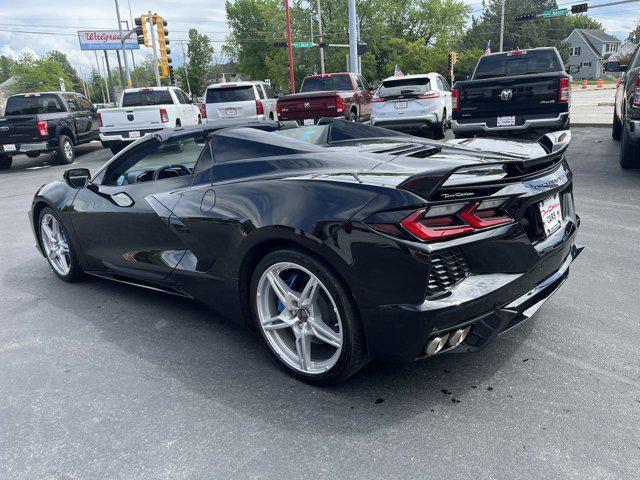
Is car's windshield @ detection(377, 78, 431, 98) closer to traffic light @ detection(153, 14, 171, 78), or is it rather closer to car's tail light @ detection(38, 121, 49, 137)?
car's tail light @ detection(38, 121, 49, 137)

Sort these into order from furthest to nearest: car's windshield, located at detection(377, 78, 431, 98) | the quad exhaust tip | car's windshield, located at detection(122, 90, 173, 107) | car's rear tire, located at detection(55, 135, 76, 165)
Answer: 1. car's windshield, located at detection(122, 90, 173, 107)
2. car's rear tire, located at detection(55, 135, 76, 165)
3. car's windshield, located at detection(377, 78, 431, 98)
4. the quad exhaust tip

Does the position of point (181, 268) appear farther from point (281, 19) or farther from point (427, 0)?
point (281, 19)

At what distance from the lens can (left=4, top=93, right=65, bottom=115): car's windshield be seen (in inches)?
606

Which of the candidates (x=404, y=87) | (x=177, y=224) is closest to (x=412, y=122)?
(x=404, y=87)

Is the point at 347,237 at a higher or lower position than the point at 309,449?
higher

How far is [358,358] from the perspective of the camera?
2.68 metres

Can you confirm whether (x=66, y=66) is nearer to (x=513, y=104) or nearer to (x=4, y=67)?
(x=4, y=67)

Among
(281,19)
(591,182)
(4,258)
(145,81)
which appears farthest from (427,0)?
(145,81)

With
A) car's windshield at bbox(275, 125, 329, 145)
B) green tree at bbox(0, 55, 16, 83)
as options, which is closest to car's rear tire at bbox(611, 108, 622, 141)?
car's windshield at bbox(275, 125, 329, 145)

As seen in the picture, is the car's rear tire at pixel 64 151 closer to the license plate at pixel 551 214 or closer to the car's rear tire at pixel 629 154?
the car's rear tire at pixel 629 154

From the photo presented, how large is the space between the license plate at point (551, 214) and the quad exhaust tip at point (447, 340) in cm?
79

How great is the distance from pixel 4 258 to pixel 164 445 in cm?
437

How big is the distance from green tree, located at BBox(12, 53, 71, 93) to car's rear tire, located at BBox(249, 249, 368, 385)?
89.8m

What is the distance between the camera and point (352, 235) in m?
2.50
